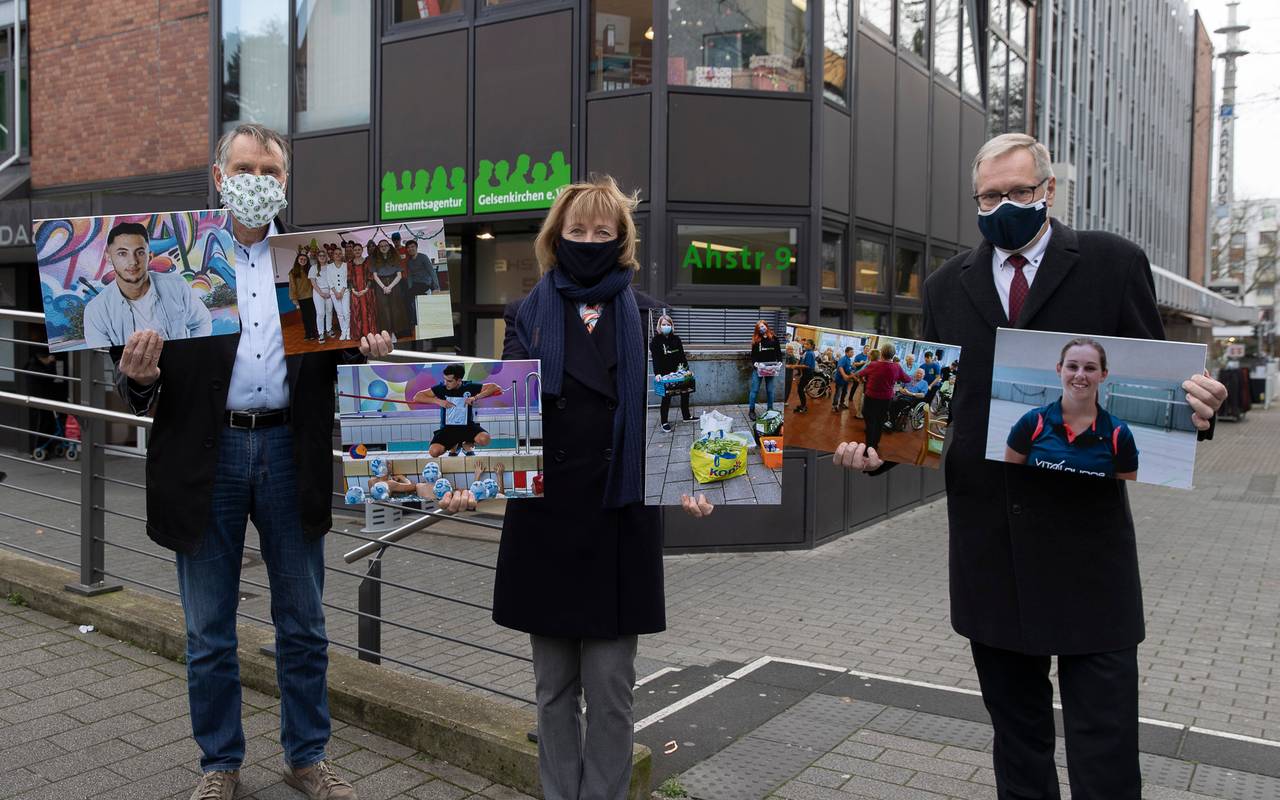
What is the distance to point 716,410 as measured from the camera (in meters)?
2.87

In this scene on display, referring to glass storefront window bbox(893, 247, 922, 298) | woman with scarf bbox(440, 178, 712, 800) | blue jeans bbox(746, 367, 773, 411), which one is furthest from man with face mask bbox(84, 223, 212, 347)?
glass storefront window bbox(893, 247, 922, 298)

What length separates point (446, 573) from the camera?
8.37 meters

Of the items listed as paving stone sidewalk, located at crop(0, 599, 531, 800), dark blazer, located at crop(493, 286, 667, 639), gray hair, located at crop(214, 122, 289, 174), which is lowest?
paving stone sidewalk, located at crop(0, 599, 531, 800)

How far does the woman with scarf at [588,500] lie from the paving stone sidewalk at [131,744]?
74 centimetres

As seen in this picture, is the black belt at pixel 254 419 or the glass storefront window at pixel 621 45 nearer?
the black belt at pixel 254 419

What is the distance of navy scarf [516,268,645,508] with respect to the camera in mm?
2969

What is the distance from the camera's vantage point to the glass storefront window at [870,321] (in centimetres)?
1048

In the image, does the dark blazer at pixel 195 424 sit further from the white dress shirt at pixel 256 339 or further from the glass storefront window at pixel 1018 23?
the glass storefront window at pixel 1018 23

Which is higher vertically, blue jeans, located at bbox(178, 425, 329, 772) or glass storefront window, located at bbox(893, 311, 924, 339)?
glass storefront window, located at bbox(893, 311, 924, 339)

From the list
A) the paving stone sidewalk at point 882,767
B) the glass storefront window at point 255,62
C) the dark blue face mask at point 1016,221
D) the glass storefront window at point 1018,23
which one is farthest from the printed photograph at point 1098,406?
the glass storefront window at point 1018,23

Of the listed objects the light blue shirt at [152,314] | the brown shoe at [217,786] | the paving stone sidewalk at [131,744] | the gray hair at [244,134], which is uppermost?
the gray hair at [244,134]

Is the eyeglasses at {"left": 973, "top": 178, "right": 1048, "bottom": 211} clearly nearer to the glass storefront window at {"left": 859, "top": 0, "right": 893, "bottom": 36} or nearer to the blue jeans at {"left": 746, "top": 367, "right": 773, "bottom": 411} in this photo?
the blue jeans at {"left": 746, "top": 367, "right": 773, "bottom": 411}

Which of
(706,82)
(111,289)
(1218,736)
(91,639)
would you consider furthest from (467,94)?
(1218,736)

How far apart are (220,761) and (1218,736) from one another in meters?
4.05
